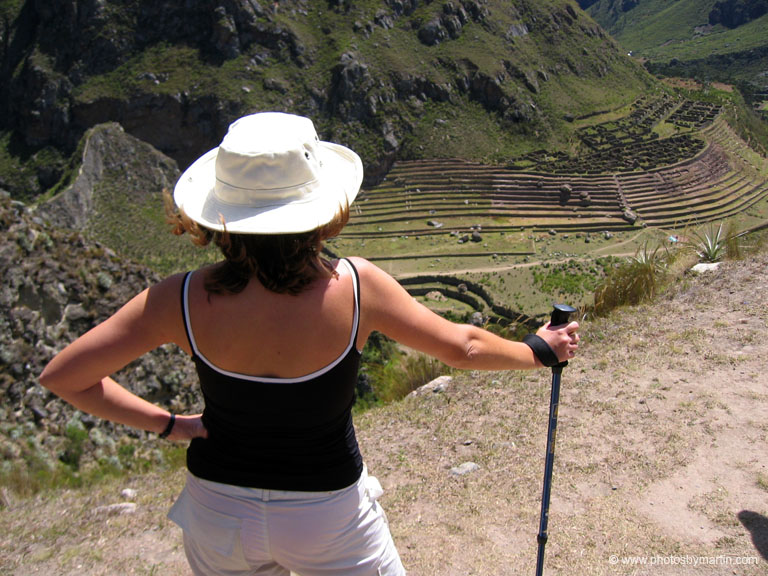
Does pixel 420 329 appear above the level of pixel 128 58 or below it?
above

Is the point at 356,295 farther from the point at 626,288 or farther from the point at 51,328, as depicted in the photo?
the point at 626,288

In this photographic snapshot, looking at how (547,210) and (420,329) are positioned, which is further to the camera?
(547,210)

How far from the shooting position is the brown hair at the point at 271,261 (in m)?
1.46

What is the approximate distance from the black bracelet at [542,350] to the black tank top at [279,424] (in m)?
0.61

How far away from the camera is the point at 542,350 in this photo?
192 cm

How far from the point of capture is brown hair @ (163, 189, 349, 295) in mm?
1461

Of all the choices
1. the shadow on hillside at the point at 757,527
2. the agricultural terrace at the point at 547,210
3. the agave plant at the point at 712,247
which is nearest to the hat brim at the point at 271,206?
the shadow on hillside at the point at 757,527

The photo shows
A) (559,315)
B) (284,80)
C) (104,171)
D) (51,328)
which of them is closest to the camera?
(559,315)

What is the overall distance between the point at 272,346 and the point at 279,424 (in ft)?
0.67

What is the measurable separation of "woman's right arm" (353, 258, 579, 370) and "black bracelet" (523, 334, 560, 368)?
0.09 meters

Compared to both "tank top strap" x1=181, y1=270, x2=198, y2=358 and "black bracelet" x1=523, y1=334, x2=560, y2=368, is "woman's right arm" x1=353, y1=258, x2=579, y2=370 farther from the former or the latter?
"tank top strap" x1=181, y1=270, x2=198, y2=358

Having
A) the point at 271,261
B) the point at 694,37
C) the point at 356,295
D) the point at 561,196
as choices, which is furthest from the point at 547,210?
the point at 694,37

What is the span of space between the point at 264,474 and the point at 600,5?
22027cm

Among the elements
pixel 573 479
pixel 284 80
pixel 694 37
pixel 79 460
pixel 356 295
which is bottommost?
pixel 694 37
